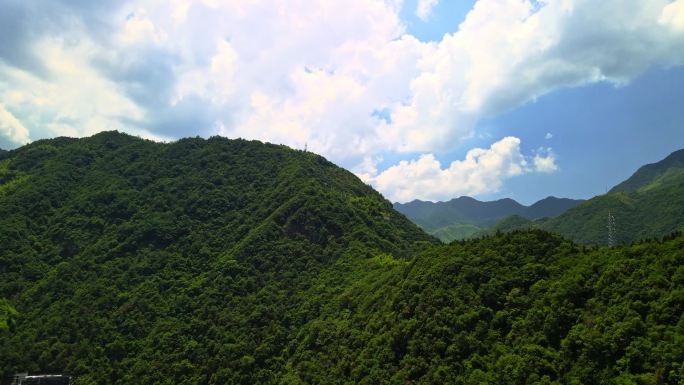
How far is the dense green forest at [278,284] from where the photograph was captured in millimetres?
41719

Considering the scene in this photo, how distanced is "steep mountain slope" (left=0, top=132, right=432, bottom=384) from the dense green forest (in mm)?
395

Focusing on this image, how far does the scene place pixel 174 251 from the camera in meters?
107

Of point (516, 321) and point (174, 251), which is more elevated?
point (174, 251)

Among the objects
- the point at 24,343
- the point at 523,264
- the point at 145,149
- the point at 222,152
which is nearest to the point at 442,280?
the point at 523,264

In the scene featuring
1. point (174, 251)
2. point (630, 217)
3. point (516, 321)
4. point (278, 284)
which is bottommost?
point (516, 321)

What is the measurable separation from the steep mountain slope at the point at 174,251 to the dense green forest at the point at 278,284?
40 cm

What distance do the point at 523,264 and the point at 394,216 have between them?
269 feet

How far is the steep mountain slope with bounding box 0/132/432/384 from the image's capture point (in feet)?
262

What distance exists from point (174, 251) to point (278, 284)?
29.9 m

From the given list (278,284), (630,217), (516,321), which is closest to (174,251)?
(278,284)

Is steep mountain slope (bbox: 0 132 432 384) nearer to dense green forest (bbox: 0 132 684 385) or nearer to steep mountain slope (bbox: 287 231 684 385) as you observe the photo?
dense green forest (bbox: 0 132 684 385)

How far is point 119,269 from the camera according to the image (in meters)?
102

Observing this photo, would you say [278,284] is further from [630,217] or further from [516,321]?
[630,217]

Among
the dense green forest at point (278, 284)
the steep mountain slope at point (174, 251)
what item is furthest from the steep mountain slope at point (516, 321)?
the steep mountain slope at point (174, 251)
